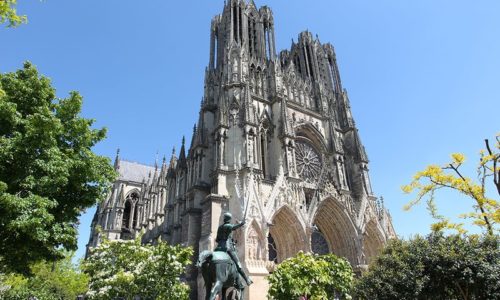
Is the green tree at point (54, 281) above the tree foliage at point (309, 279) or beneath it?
above

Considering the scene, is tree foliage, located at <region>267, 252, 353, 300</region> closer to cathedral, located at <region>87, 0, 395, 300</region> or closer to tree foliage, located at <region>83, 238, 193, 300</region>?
cathedral, located at <region>87, 0, 395, 300</region>

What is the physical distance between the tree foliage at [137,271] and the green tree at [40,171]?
4167 mm

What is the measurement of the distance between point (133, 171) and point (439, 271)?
48459 millimetres

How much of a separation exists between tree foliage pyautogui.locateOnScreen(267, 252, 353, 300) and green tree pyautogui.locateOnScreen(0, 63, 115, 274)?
336 inches

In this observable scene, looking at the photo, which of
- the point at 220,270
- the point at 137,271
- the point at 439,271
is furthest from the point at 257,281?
the point at 220,270

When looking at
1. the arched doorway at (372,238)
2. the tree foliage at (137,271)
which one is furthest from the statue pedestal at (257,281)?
the arched doorway at (372,238)

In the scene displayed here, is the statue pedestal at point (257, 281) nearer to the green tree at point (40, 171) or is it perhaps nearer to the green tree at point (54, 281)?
the green tree at point (40, 171)

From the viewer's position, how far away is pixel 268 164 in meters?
26.6

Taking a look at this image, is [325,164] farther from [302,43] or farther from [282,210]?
[302,43]

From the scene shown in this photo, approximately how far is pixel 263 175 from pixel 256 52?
13222 millimetres

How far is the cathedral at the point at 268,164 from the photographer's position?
71.5 feet

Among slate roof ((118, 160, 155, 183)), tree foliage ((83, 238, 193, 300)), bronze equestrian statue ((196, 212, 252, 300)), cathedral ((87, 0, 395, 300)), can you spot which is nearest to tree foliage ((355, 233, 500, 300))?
cathedral ((87, 0, 395, 300))

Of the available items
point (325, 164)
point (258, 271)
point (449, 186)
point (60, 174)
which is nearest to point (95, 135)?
point (60, 174)

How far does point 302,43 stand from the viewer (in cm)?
3788
